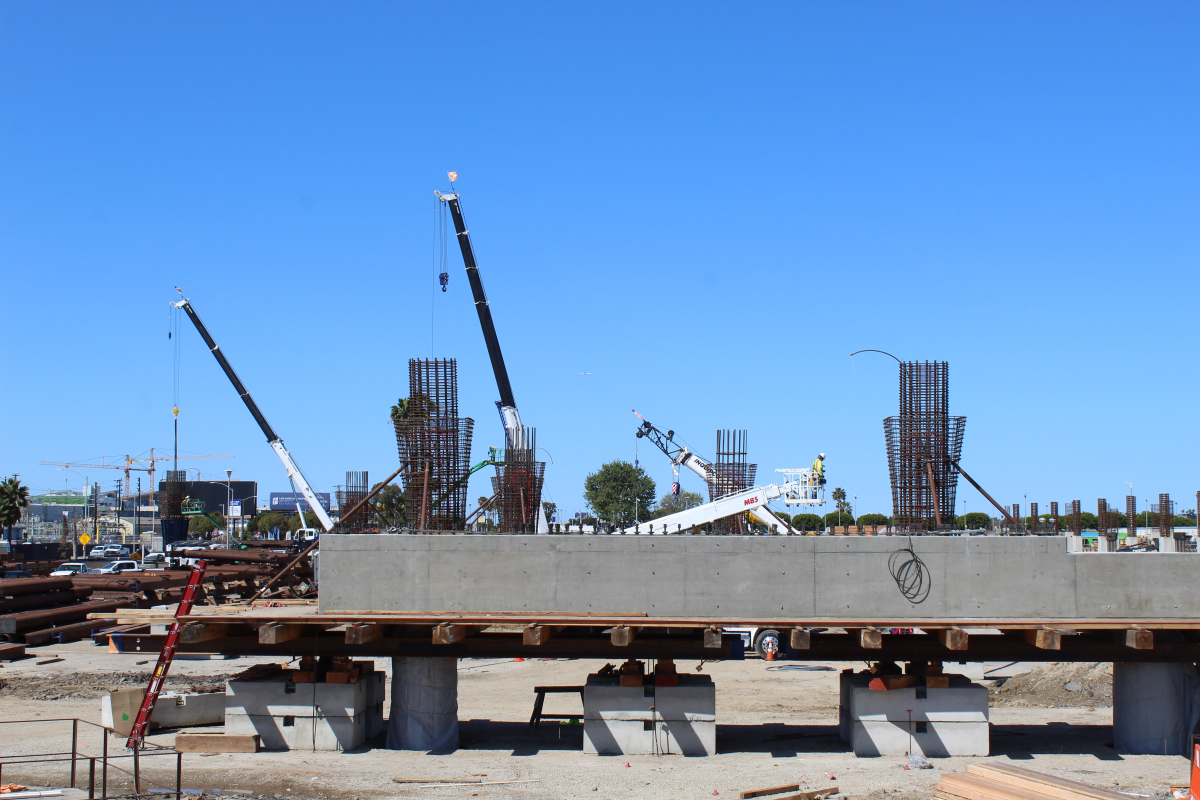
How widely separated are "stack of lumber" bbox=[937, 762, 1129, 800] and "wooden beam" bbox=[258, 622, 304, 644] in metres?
10.2

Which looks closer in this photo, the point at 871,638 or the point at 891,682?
the point at 871,638

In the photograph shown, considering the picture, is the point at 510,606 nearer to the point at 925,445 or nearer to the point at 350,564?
the point at 350,564

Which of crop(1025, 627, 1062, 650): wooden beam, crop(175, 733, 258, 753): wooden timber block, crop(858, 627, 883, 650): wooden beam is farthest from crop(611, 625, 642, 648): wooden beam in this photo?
crop(175, 733, 258, 753): wooden timber block

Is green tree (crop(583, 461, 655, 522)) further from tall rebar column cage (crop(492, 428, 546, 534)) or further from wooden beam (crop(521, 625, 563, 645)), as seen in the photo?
wooden beam (crop(521, 625, 563, 645))

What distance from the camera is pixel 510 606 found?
640 inches

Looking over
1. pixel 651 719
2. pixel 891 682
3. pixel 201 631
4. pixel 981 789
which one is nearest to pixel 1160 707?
pixel 891 682

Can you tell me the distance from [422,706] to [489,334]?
28.9 m

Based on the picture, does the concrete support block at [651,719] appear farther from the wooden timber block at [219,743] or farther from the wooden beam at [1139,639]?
the wooden beam at [1139,639]

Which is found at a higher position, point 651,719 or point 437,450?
point 437,450

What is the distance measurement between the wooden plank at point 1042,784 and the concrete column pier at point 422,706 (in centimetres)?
864

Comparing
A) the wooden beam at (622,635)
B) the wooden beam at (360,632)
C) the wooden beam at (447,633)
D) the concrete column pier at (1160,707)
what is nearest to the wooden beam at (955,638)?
the concrete column pier at (1160,707)

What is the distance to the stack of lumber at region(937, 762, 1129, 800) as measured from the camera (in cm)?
1209

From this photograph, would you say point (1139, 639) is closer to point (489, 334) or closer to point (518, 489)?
point (518, 489)

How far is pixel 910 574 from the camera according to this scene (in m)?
16.0
